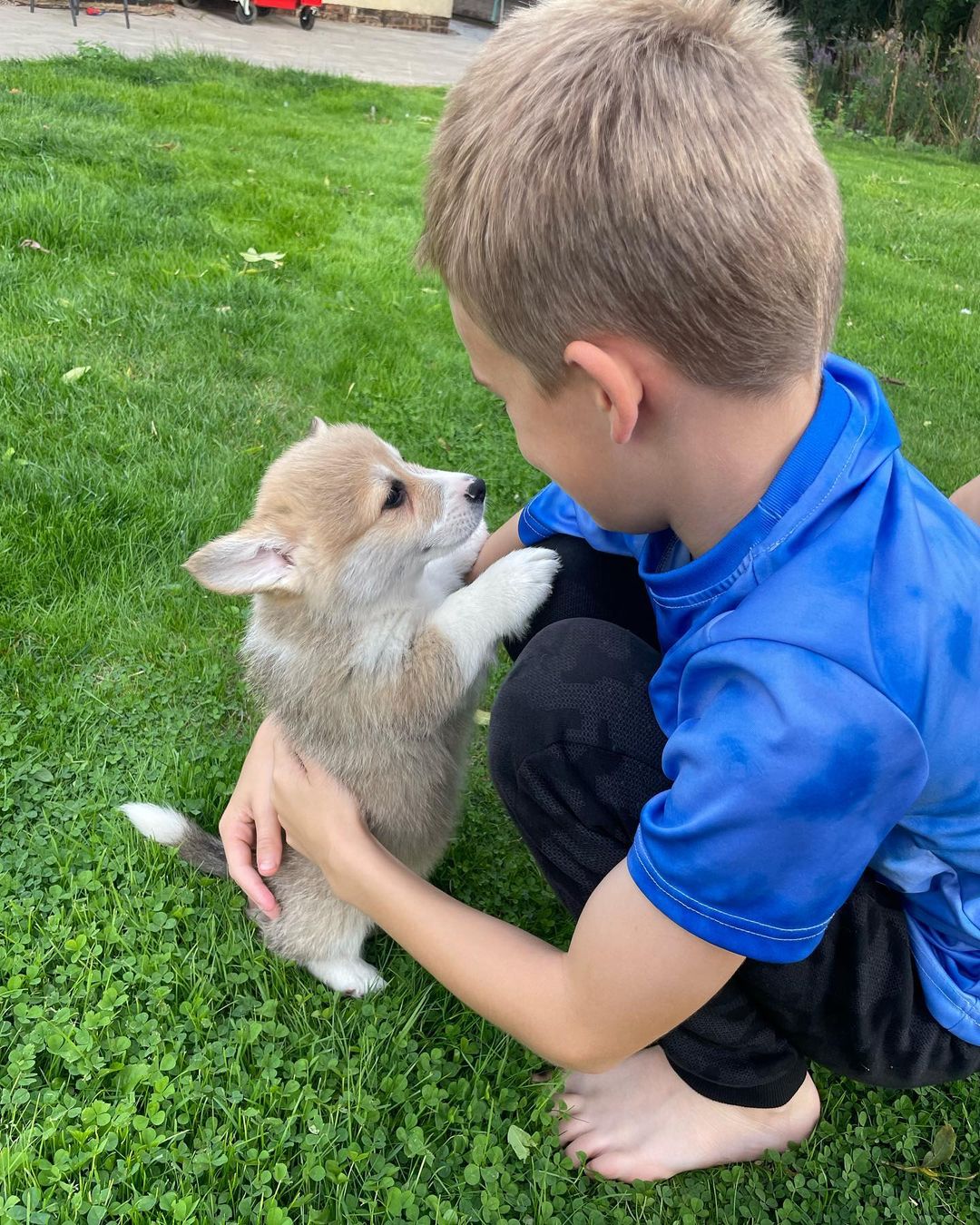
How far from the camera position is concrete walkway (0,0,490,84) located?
901 cm

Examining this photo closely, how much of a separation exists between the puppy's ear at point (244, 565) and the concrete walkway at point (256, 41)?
7298 mm

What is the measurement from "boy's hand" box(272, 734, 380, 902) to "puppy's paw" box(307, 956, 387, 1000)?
18 centimetres

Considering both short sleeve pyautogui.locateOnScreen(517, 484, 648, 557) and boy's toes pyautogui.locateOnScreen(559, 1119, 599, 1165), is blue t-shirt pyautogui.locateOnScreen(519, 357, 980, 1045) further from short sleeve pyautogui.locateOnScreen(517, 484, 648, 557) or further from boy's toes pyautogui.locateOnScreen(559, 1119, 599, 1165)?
boy's toes pyautogui.locateOnScreen(559, 1119, 599, 1165)

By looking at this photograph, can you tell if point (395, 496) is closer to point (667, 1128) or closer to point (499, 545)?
point (499, 545)

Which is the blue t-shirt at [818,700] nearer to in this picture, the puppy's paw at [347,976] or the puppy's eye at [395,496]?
the puppy's paw at [347,976]

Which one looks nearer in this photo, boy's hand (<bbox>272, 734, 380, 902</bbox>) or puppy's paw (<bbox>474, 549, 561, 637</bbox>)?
boy's hand (<bbox>272, 734, 380, 902</bbox>)

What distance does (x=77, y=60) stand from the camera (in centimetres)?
743

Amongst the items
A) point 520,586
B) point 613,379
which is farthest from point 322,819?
point 613,379

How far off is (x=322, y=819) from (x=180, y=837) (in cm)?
44

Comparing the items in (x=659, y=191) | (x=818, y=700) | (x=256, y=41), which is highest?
(x=256, y=41)

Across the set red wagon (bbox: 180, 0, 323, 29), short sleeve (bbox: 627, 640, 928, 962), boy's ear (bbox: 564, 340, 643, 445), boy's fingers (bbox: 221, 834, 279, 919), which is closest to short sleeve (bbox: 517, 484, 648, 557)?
boy's ear (bbox: 564, 340, 643, 445)

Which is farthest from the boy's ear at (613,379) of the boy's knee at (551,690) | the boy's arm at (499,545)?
the boy's arm at (499,545)

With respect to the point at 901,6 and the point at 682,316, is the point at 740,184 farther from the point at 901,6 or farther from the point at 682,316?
the point at 901,6

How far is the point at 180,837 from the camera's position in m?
2.00
